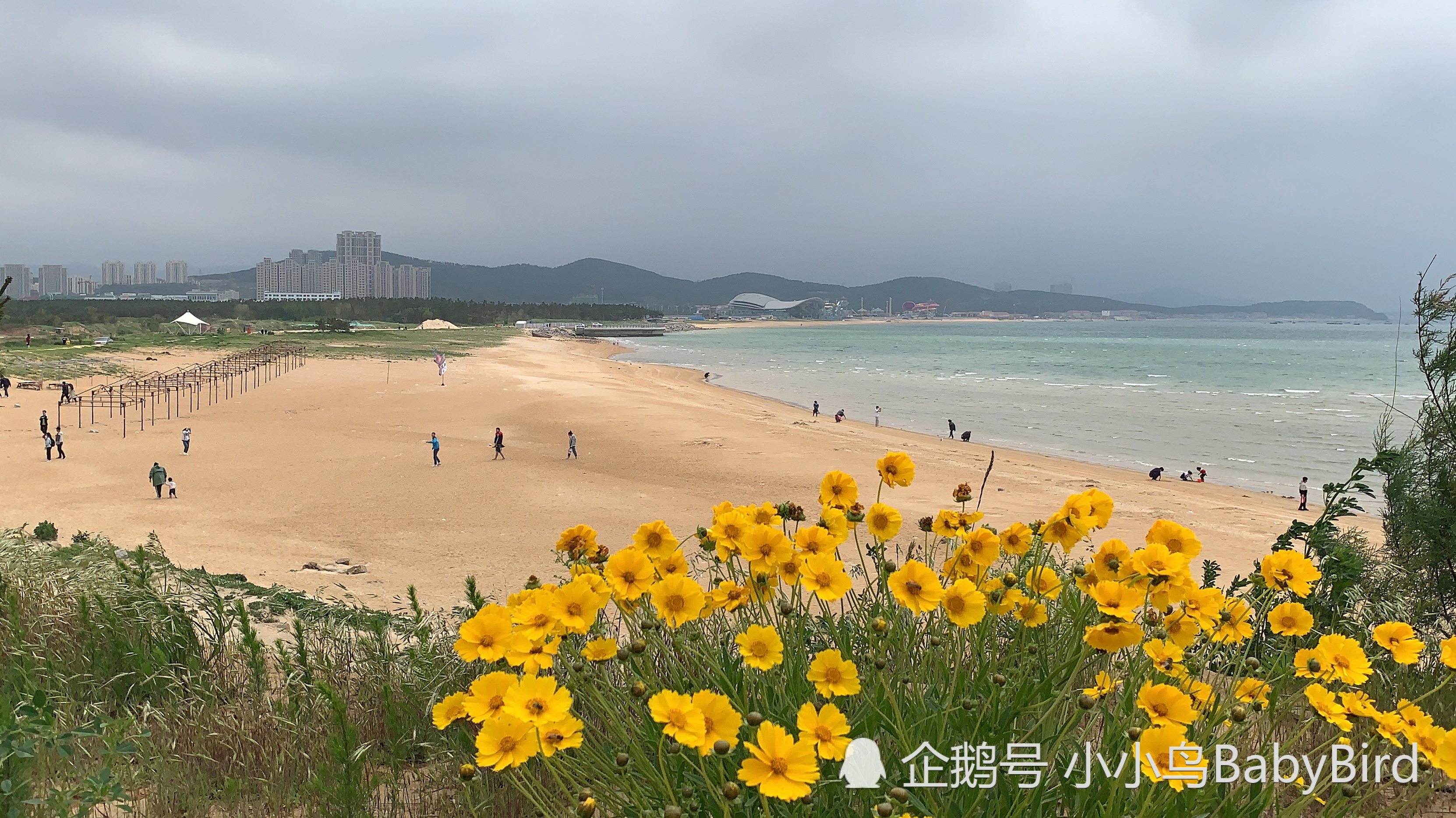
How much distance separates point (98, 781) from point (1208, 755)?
9.63 ft

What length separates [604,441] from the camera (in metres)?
24.2

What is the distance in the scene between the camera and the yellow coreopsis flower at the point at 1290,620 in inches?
81.5

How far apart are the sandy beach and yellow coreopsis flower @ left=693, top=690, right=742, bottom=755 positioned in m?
8.62

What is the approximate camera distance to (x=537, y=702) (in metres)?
1.59

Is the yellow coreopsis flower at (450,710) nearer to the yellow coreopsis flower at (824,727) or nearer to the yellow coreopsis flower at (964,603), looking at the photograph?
the yellow coreopsis flower at (824,727)

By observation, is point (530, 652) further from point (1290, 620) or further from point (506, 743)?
point (1290, 620)

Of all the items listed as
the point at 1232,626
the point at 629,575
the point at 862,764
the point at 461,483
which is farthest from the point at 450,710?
the point at 461,483

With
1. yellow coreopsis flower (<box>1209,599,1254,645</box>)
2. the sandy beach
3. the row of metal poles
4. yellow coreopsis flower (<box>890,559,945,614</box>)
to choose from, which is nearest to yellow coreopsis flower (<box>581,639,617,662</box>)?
yellow coreopsis flower (<box>890,559,945,614</box>)

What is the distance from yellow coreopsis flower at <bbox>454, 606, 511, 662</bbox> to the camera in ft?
5.78

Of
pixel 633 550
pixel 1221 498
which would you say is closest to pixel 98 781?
pixel 633 550

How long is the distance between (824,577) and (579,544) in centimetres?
73

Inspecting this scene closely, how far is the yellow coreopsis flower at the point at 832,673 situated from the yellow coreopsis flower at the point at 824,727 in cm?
21

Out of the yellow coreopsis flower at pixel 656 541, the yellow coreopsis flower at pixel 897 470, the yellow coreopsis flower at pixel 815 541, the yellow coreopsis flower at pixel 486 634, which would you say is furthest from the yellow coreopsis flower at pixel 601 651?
the yellow coreopsis flower at pixel 897 470

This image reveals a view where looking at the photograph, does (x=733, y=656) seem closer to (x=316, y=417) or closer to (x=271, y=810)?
(x=271, y=810)
